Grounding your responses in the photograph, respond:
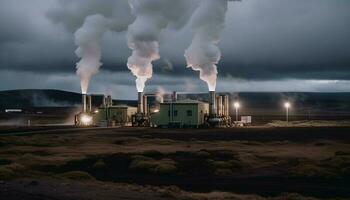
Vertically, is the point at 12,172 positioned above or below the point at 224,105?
below

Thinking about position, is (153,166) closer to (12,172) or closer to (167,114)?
(12,172)

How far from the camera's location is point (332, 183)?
31312 mm

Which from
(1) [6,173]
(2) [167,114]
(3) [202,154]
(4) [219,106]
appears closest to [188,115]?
(2) [167,114]

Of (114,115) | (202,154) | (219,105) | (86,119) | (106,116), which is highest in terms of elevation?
(219,105)

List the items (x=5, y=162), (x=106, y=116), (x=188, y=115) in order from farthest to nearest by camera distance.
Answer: (x=106, y=116) < (x=188, y=115) < (x=5, y=162)

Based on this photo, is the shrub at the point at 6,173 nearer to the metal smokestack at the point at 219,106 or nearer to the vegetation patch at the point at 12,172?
the vegetation patch at the point at 12,172

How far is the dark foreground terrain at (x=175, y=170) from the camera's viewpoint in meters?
27.5

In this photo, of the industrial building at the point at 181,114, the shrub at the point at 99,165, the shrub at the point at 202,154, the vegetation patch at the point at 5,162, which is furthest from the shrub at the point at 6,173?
the industrial building at the point at 181,114

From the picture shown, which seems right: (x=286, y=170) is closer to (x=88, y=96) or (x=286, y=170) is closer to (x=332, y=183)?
(x=332, y=183)

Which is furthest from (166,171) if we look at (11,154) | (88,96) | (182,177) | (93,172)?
(88,96)

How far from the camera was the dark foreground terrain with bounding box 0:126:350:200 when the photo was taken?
27.5 meters

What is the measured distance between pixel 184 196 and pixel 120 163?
16295mm

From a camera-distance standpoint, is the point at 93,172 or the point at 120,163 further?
the point at 120,163

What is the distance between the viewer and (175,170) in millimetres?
37188
